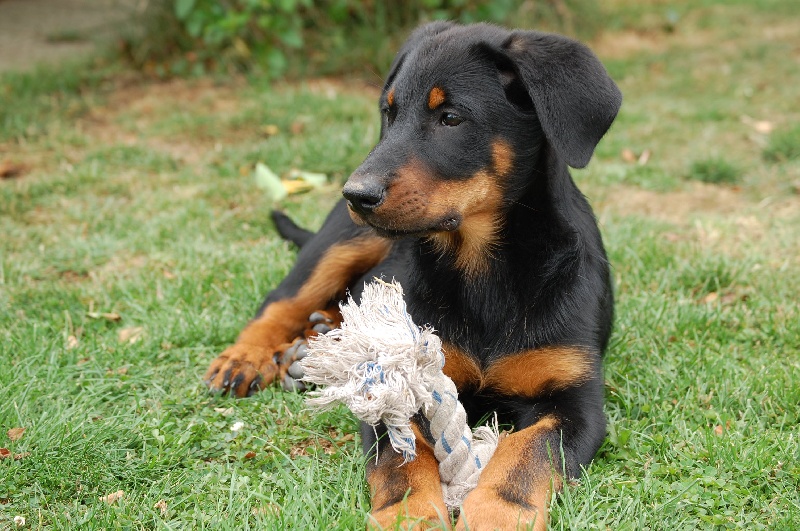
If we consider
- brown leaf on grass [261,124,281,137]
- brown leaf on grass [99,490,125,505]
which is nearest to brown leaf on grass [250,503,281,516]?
brown leaf on grass [99,490,125,505]

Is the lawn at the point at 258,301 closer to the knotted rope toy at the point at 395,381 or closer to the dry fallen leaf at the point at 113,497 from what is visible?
the dry fallen leaf at the point at 113,497

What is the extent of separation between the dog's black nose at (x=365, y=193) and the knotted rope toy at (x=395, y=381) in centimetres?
23

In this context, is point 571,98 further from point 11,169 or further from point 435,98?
point 11,169

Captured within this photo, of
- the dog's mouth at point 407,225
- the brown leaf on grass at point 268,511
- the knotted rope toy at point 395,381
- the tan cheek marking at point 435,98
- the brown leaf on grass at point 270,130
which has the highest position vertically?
the tan cheek marking at point 435,98

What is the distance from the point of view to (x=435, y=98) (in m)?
2.53

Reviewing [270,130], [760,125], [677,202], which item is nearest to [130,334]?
[270,130]

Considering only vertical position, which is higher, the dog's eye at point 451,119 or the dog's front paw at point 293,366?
the dog's eye at point 451,119

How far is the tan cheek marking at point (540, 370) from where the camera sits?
252 cm

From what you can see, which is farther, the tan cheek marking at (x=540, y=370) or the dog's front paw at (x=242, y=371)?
the dog's front paw at (x=242, y=371)

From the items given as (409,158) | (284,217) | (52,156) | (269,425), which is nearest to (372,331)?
(409,158)

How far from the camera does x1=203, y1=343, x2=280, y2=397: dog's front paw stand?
2904 millimetres

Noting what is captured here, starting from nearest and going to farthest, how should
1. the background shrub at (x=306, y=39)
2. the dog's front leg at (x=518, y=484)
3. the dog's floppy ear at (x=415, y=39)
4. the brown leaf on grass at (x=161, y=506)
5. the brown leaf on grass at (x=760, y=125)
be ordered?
the dog's front leg at (x=518, y=484) → the brown leaf on grass at (x=161, y=506) → the dog's floppy ear at (x=415, y=39) → the brown leaf on grass at (x=760, y=125) → the background shrub at (x=306, y=39)

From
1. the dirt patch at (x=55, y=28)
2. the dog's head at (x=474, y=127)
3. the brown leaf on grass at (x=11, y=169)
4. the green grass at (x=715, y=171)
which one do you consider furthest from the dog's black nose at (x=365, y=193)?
the dirt patch at (x=55, y=28)

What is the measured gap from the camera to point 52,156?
559cm
